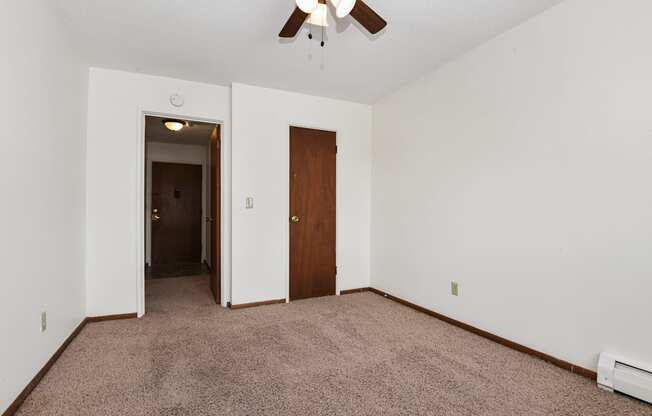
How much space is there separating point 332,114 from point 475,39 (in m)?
1.81

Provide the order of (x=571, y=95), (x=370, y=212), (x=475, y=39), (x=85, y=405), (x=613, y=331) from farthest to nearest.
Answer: (x=370, y=212) → (x=475, y=39) → (x=571, y=95) → (x=613, y=331) → (x=85, y=405)

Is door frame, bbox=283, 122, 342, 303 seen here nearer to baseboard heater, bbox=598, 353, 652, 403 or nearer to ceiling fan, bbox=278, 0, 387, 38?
ceiling fan, bbox=278, 0, 387, 38

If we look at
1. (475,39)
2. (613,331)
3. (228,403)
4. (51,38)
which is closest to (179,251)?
(51,38)

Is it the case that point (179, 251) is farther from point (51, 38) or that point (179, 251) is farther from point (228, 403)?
point (228, 403)

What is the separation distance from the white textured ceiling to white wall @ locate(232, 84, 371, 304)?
1.17 feet

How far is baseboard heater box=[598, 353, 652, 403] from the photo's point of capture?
1.70 meters

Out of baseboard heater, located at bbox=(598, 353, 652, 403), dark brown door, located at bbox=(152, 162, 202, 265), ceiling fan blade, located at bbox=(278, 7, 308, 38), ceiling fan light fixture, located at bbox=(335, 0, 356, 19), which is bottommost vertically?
baseboard heater, located at bbox=(598, 353, 652, 403)

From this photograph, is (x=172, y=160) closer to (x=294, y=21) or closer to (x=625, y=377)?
(x=294, y=21)

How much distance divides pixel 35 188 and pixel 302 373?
2056 mm

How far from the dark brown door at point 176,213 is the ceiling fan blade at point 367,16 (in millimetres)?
5360

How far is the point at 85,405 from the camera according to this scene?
1.70 m

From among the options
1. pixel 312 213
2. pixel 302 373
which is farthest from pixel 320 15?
pixel 302 373

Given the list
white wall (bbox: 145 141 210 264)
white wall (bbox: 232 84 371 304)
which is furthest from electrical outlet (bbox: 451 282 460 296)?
white wall (bbox: 145 141 210 264)

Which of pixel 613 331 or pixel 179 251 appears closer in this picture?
pixel 613 331
